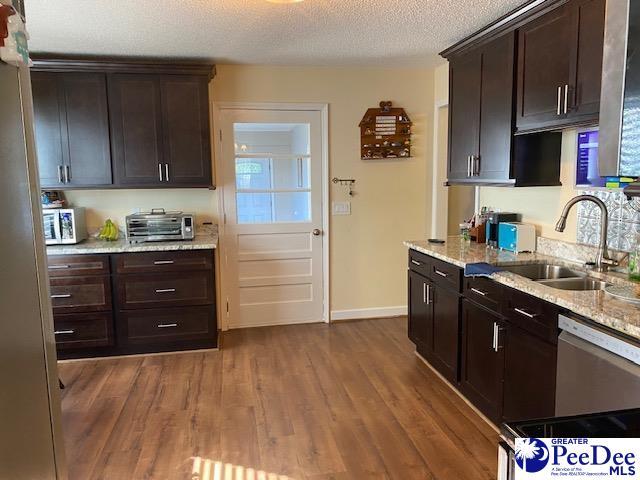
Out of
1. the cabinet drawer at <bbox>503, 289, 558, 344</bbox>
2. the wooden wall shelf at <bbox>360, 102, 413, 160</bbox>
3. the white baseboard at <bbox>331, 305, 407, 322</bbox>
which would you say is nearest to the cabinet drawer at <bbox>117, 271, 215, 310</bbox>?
the white baseboard at <bbox>331, 305, 407, 322</bbox>

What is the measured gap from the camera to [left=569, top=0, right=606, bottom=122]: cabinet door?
2.21 meters

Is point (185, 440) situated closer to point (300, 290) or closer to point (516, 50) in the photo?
point (300, 290)

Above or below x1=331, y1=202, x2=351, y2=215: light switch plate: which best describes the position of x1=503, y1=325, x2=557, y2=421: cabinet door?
below

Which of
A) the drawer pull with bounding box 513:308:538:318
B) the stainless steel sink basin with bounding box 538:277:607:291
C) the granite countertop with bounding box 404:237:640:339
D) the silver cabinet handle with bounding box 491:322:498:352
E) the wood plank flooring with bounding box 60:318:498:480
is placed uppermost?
the granite countertop with bounding box 404:237:640:339

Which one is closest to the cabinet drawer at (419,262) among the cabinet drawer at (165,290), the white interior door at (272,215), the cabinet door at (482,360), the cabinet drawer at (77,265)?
the cabinet door at (482,360)

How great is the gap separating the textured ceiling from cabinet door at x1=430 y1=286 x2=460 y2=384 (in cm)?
177

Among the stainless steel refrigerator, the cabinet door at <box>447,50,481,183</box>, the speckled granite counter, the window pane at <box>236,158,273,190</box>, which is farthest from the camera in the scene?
the window pane at <box>236,158,273,190</box>

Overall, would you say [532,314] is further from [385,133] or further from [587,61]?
[385,133]

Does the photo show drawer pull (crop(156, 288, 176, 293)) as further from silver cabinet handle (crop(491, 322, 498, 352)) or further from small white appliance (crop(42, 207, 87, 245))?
silver cabinet handle (crop(491, 322, 498, 352))

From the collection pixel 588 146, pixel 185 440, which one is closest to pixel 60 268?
pixel 185 440

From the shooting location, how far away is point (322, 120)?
177 inches

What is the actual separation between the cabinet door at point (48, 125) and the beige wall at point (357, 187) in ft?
1.16

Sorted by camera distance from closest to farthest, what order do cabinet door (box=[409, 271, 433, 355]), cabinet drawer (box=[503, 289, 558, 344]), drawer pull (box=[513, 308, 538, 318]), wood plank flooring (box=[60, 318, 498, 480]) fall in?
cabinet drawer (box=[503, 289, 558, 344]) < drawer pull (box=[513, 308, 538, 318]) < wood plank flooring (box=[60, 318, 498, 480]) < cabinet door (box=[409, 271, 433, 355])

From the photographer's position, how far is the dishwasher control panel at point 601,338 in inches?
66.4
